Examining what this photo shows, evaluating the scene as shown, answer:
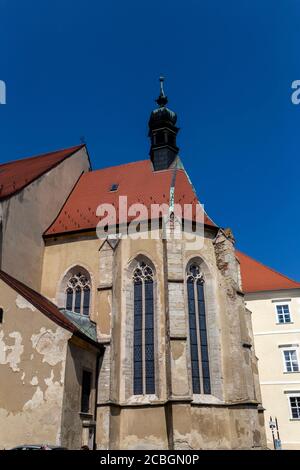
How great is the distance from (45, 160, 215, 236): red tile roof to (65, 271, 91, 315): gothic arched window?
2020 millimetres

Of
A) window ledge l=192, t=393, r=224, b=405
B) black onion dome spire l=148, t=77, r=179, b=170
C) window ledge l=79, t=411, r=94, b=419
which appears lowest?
A: window ledge l=79, t=411, r=94, b=419

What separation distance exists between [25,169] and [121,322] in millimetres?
9377

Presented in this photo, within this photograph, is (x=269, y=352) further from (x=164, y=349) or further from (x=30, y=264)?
(x=30, y=264)

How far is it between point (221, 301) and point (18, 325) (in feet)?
24.0

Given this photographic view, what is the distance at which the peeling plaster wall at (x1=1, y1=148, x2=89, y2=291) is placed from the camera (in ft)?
47.1

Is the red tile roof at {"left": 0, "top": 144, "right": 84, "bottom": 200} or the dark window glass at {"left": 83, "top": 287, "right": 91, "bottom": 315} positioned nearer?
the dark window glass at {"left": 83, "top": 287, "right": 91, "bottom": 315}

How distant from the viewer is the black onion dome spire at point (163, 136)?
20.7 metres

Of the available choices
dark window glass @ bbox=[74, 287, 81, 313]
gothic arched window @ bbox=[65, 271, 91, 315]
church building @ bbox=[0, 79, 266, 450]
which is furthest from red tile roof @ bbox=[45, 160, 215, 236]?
dark window glass @ bbox=[74, 287, 81, 313]

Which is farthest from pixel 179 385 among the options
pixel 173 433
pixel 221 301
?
pixel 221 301

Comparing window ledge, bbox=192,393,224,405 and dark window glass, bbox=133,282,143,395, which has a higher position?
dark window glass, bbox=133,282,143,395

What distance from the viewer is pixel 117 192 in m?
18.8

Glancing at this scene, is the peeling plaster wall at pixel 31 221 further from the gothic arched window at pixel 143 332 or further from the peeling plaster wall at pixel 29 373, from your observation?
the gothic arched window at pixel 143 332

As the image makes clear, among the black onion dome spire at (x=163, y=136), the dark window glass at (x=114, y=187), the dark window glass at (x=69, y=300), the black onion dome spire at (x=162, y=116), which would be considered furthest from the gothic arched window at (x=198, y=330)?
the black onion dome spire at (x=162, y=116)

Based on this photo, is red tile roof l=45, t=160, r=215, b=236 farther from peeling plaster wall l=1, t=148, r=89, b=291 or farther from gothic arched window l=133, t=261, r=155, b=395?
gothic arched window l=133, t=261, r=155, b=395
